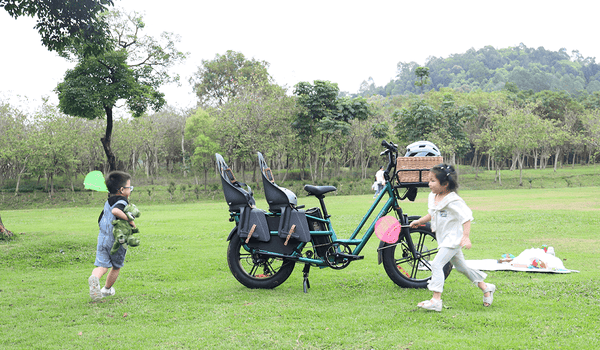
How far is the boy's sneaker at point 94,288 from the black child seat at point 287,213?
7.80 feet

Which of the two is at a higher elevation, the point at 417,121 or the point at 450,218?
the point at 417,121

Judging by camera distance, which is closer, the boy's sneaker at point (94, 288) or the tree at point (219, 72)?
the boy's sneaker at point (94, 288)

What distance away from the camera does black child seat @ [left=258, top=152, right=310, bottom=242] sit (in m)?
5.37

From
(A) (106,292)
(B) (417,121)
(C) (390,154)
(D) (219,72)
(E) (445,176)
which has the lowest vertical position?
(A) (106,292)

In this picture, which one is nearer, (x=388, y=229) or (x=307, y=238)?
(x=388, y=229)

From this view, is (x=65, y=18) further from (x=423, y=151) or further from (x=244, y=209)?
(x=423, y=151)

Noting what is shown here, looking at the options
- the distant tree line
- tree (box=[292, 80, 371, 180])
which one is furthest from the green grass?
tree (box=[292, 80, 371, 180])

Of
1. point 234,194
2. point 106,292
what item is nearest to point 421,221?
point 234,194

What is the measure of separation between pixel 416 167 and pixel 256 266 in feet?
8.39

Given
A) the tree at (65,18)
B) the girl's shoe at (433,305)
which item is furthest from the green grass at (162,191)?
the girl's shoe at (433,305)

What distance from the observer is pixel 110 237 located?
17.4ft

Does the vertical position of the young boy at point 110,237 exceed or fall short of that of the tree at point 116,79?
it falls short

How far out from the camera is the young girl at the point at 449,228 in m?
4.66

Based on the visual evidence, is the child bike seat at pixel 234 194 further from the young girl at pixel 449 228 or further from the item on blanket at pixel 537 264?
the item on blanket at pixel 537 264
